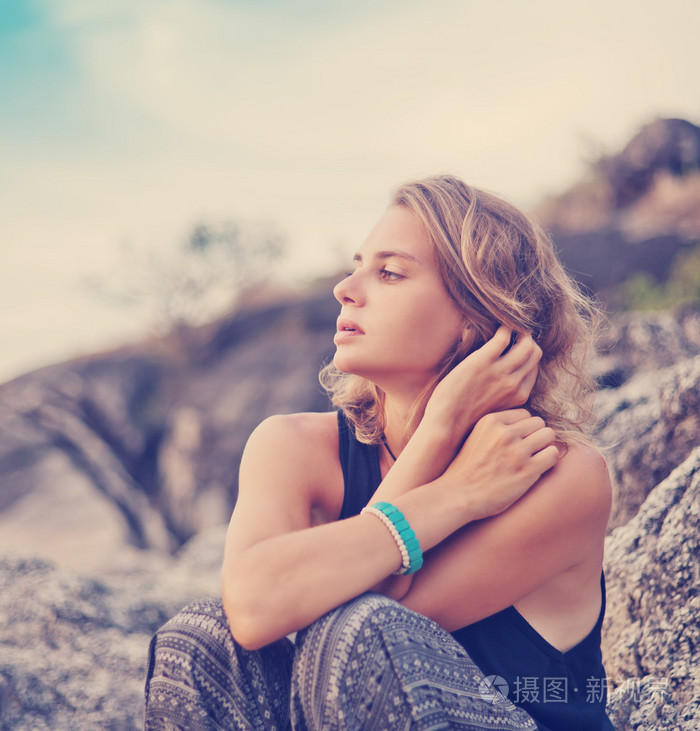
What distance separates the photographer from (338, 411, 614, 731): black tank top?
2.28 m

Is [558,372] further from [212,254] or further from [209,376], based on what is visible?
[212,254]

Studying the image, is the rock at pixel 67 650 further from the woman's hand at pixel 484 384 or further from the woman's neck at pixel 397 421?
the woman's hand at pixel 484 384

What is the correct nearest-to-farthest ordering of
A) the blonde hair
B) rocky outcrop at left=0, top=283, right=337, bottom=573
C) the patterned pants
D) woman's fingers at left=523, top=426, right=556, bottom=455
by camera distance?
the patterned pants → woman's fingers at left=523, top=426, right=556, bottom=455 → the blonde hair → rocky outcrop at left=0, top=283, right=337, bottom=573

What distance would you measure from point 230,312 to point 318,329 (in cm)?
198

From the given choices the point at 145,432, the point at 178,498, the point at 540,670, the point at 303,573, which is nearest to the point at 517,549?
the point at 540,670

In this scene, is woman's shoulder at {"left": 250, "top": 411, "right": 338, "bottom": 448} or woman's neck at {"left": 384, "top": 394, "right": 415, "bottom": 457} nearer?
woman's shoulder at {"left": 250, "top": 411, "right": 338, "bottom": 448}

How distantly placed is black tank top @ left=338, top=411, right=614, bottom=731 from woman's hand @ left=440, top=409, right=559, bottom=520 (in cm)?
38

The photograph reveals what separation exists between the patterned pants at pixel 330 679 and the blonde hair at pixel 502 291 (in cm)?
89

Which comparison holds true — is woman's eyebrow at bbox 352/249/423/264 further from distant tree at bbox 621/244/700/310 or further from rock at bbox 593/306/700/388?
distant tree at bbox 621/244/700/310

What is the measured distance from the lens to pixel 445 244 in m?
2.69

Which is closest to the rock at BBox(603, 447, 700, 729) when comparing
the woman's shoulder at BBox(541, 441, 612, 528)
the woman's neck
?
the woman's shoulder at BBox(541, 441, 612, 528)

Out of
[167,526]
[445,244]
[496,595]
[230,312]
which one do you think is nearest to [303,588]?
[496,595]

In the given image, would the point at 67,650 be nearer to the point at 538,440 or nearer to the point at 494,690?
the point at 494,690

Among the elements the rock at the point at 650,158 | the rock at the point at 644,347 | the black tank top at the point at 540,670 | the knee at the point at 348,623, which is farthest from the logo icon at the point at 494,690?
the rock at the point at 650,158
